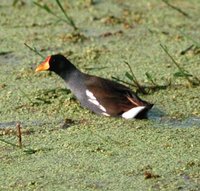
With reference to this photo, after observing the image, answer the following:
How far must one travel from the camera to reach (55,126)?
18.6 feet

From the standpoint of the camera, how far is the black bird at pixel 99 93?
5.81m

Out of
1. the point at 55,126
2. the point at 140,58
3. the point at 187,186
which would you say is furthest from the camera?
the point at 140,58

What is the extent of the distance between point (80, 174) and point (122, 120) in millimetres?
956

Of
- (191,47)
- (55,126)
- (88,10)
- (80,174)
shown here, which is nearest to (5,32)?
(88,10)

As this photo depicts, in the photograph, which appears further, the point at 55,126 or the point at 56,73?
the point at 56,73

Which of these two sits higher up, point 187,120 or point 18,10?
point 187,120

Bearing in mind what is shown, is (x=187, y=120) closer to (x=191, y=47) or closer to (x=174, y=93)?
(x=174, y=93)

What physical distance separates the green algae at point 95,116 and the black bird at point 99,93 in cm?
6

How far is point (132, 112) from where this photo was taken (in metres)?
5.76

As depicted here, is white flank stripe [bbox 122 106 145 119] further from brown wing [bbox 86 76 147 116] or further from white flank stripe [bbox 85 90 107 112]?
white flank stripe [bbox 85 90 107 112]

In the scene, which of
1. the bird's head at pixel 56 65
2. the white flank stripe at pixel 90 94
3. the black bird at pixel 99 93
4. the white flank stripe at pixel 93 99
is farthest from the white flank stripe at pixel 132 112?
the bird's head at pixel 56 65

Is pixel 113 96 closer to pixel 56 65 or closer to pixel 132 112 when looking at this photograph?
pixel 132 112

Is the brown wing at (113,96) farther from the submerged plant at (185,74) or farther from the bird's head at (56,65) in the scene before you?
the submerged plant at (185,74)

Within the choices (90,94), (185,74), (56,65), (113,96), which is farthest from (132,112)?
(56,65)
